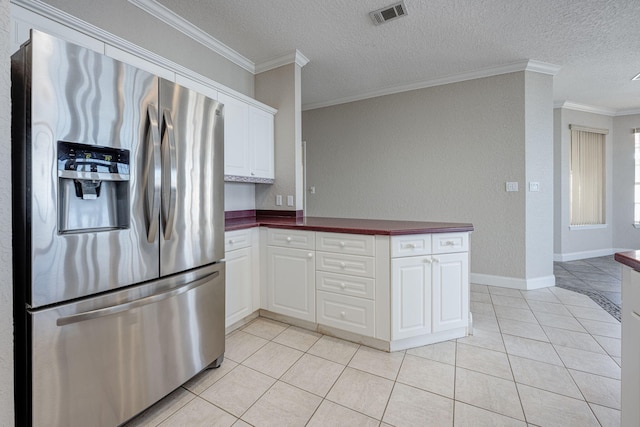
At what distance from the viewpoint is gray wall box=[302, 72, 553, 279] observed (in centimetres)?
341

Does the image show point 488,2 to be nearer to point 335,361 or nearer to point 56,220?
point 335,361

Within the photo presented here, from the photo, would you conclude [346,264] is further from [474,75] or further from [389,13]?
[474,75]

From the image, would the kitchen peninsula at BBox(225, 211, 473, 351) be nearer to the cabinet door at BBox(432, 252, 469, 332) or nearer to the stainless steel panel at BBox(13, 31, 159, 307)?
the cabinet door at BBox(432, 252, 469, 332)

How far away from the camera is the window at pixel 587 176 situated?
197 inches

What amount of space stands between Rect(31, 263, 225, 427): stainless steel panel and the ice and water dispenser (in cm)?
33

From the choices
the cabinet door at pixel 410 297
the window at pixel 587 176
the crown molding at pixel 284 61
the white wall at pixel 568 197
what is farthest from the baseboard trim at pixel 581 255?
the crown molding at pixel 284 61

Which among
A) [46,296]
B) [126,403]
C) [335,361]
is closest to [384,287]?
[335,361]

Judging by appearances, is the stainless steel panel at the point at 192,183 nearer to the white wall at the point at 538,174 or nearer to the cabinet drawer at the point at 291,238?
the cabinet drawer at the point at 291,238

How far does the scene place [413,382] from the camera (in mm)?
1704

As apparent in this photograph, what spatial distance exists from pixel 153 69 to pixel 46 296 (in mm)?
1593

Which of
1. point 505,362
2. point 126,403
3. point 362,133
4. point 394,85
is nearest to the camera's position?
point 126,403

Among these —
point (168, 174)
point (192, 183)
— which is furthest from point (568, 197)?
point (168, 174)

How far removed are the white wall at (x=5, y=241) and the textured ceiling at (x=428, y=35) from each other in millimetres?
1819

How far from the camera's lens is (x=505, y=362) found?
1904 mm
